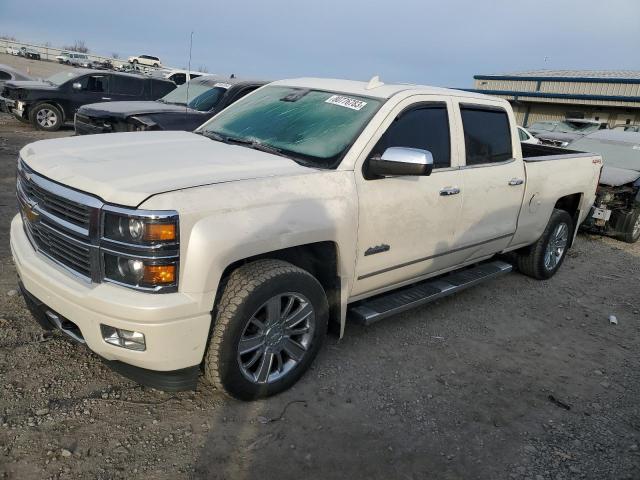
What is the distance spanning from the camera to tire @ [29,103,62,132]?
13.5 meters

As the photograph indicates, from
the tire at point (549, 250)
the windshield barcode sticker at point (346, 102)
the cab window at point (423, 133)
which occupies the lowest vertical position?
the tire at point (549, 250)

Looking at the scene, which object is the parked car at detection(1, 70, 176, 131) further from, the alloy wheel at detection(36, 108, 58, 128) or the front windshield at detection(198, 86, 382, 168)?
the front windshield at detection(198, 86, 382, 168)

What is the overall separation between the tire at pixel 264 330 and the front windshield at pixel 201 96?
703 centimetres

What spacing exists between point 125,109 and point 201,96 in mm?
1588

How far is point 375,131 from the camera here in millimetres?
3613

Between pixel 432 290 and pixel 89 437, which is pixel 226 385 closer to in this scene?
pixel 89 437

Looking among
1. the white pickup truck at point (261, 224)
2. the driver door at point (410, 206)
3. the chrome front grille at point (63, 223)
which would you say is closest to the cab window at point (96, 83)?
the white pickup truck at point (261, 224)

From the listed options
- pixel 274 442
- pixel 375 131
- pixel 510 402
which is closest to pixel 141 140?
pixel 375 131

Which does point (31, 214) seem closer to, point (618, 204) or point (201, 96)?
point (201, 96)

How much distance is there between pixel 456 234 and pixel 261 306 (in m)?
1.98

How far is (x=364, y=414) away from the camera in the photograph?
3.29 metres

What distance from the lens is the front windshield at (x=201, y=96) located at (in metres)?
9.73

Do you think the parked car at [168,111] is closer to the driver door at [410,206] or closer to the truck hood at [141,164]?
the truck hood at [141,164]

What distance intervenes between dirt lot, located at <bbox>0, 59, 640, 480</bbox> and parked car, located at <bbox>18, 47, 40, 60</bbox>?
60897 millimetres
